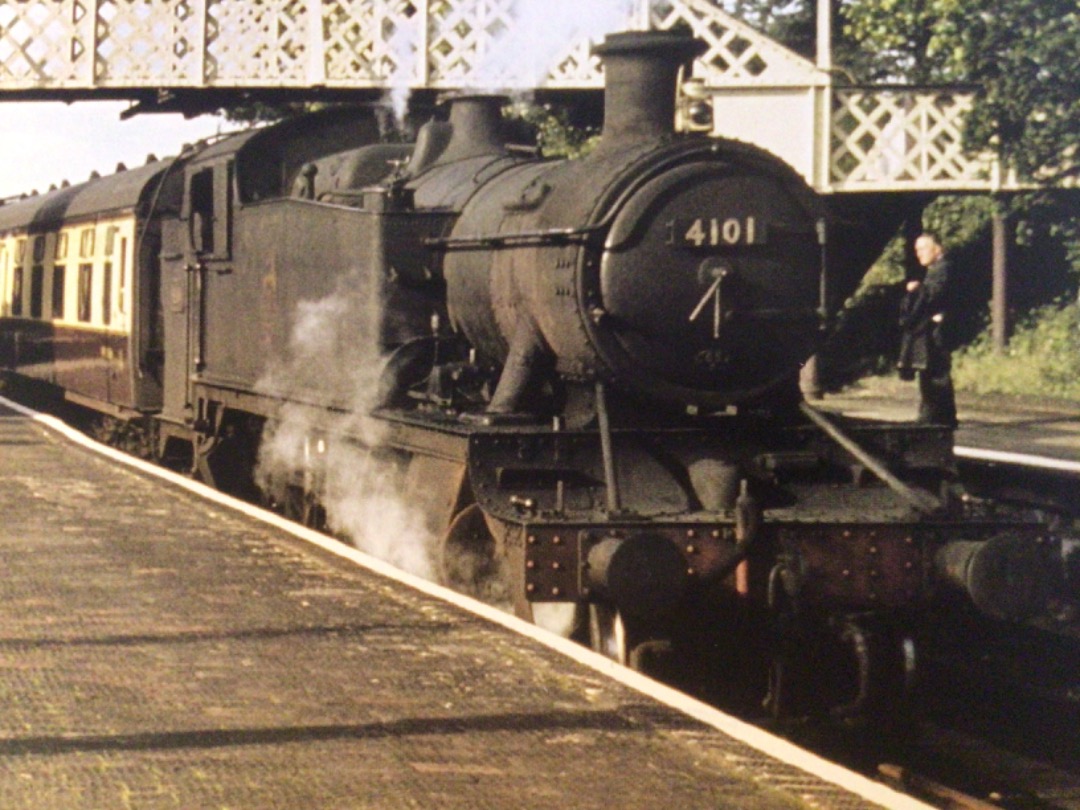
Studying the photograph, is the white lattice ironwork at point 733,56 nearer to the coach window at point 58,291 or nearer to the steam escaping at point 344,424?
the coach window at point 58,291

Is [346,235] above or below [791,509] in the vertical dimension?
above

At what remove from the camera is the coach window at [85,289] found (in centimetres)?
1934

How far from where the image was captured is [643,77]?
860 centimetres

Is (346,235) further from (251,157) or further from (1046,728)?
(1046,728)

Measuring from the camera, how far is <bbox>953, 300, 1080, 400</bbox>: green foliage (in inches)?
807

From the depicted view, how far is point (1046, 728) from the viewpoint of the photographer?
913 centimetres

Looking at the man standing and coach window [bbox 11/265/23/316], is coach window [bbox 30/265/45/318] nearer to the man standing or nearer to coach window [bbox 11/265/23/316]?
coach window [bbox 11/265/23/316]

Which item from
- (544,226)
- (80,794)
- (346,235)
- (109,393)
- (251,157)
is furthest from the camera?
(109,393)

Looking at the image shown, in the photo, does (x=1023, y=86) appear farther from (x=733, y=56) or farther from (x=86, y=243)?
(x=86, y=243)

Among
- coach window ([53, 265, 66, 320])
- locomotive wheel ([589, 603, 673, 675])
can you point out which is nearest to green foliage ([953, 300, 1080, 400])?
coach window ([53, 265, 66, 320])

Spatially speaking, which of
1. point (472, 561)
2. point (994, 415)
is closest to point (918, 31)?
point (994, 415)

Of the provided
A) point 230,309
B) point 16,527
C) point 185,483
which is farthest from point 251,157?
point 16,527

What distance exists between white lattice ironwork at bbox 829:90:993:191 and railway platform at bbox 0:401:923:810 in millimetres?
12705

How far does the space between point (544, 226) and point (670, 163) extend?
0.68 meters
